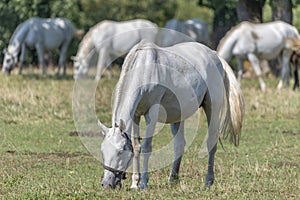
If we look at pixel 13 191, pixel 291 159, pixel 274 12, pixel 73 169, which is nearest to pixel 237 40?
pixel 274 12

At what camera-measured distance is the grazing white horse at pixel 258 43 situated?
2175 centimetres

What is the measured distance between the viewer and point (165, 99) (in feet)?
29.1

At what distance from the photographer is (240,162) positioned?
444 inches

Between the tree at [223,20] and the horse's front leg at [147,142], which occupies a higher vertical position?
the horse's front leg at [147,142]

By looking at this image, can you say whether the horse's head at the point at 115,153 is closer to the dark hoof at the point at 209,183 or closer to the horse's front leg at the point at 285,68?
the dark hoof at the point at 209,183

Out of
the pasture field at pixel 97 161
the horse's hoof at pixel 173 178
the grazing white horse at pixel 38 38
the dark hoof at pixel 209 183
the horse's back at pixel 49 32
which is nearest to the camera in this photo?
the pasture field at pixel 97 161

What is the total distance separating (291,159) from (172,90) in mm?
3417

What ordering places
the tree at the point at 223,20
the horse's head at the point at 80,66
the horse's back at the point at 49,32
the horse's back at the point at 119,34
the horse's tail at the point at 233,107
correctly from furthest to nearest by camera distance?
the tree at the point at 223,20 < the horse's back at the point at 119,34 < the horse's back at the point at 49,32 < the horse's head at the point at 80,66 < the horse's tail at the point at 233,107

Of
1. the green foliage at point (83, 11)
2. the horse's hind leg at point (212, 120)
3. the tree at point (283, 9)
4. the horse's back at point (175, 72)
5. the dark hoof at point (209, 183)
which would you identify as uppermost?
the horse's back at point (175, 72)

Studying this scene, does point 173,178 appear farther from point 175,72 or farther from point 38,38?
point 38,38

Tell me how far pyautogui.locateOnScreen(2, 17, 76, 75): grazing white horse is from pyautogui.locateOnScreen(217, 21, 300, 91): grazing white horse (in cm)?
694

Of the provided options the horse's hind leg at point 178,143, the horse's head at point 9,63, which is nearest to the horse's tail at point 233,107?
the horse's hind leg at point 178,143

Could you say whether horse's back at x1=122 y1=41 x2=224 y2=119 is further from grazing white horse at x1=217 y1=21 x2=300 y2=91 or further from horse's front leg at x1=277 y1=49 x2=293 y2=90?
horse's front leg at x1=277 y1=49 x2=293 y2=90

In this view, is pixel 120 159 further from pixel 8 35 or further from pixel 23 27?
pixel 8 35
